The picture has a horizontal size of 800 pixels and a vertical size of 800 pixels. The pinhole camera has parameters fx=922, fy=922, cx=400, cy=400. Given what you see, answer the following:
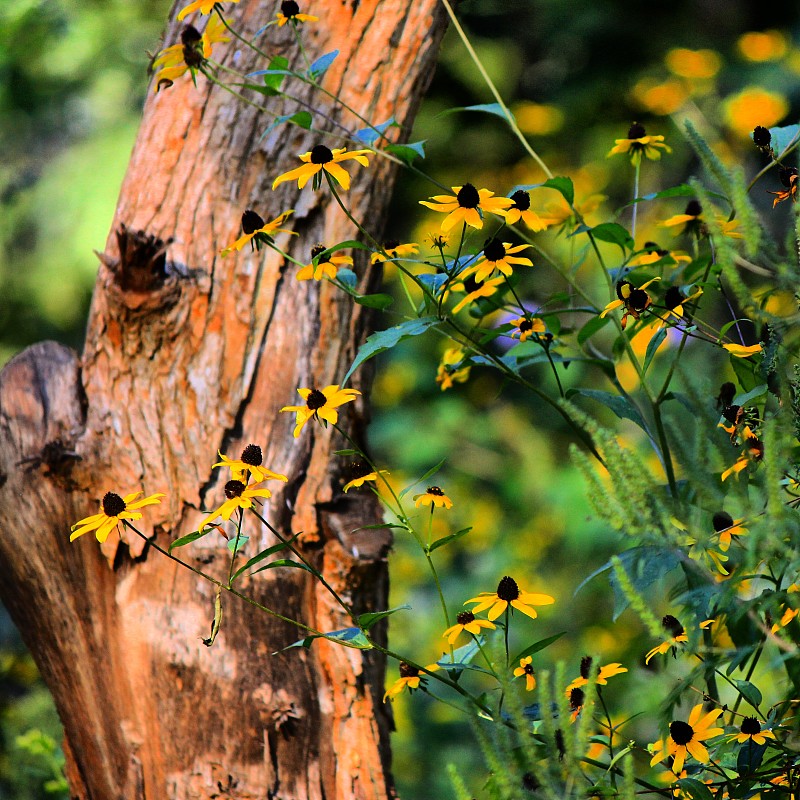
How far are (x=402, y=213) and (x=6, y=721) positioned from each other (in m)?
2.66

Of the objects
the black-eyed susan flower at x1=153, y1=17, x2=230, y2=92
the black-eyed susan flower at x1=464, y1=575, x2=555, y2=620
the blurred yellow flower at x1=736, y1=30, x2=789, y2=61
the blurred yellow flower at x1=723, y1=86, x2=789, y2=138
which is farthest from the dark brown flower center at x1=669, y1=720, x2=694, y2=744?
the blurred yellow flower at x1=736, y1=30, x2=789, y2=61

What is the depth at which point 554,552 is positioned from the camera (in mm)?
2941

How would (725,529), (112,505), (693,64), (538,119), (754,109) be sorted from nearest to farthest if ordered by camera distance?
(725,529) < (112,505) < (754,109) < (693,64) < (538,119)

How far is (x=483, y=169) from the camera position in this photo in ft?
12.2

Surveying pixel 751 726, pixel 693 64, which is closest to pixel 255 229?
pixel 751 726

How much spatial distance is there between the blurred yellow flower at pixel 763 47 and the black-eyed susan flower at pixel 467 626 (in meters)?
3.00

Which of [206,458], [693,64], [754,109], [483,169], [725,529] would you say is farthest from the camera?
[483,169]

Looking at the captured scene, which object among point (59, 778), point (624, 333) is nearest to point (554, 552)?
point (59, 778)

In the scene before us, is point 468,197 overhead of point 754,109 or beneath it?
beneath

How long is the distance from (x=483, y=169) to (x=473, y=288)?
2.98 meters

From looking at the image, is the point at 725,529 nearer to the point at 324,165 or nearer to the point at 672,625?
the point at 672,625

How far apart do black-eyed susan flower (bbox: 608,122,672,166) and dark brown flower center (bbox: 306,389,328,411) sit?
1.31 ft

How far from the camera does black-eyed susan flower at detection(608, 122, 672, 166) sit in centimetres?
92

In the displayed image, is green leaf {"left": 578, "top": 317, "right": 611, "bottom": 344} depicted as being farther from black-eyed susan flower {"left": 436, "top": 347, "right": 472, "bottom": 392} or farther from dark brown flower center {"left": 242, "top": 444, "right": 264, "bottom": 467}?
dark brown flower center {"left": 242, "top": 444, "right": 264, "bottom": 467}
